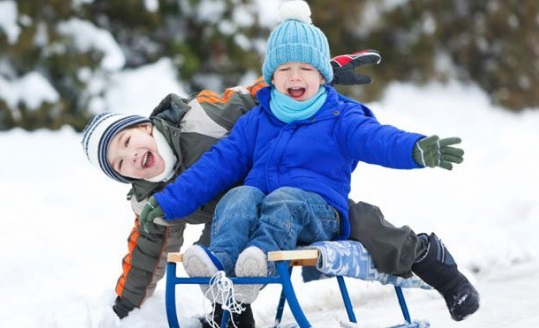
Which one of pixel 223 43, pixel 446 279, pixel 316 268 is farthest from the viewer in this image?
pixel 223 43

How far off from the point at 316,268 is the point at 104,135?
0.91 meters

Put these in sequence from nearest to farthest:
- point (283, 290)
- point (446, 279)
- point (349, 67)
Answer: point (283, 290) → point (446, 279) → point (349, 67)

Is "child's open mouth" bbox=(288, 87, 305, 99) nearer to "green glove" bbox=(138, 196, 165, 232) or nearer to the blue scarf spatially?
the blue scarf

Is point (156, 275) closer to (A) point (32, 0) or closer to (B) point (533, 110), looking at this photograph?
(A) point (32, 0)

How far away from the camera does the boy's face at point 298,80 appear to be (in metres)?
3.34

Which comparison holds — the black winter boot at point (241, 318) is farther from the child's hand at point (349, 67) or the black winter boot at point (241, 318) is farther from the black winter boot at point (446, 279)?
the child's hand at point (349, 67)

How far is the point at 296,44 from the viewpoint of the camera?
132 inches

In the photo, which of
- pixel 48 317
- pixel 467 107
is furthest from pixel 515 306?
pixel 467 107

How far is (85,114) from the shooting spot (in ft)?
28.2

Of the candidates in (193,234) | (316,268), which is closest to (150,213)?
(316,268)

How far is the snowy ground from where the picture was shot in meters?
4.06

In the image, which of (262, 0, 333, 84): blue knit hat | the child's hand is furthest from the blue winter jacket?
the child's hand

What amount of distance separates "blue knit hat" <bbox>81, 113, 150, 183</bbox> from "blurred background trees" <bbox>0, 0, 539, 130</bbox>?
4.64m

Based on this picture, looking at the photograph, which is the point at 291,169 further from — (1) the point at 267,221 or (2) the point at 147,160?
(2) the point at 147,160
